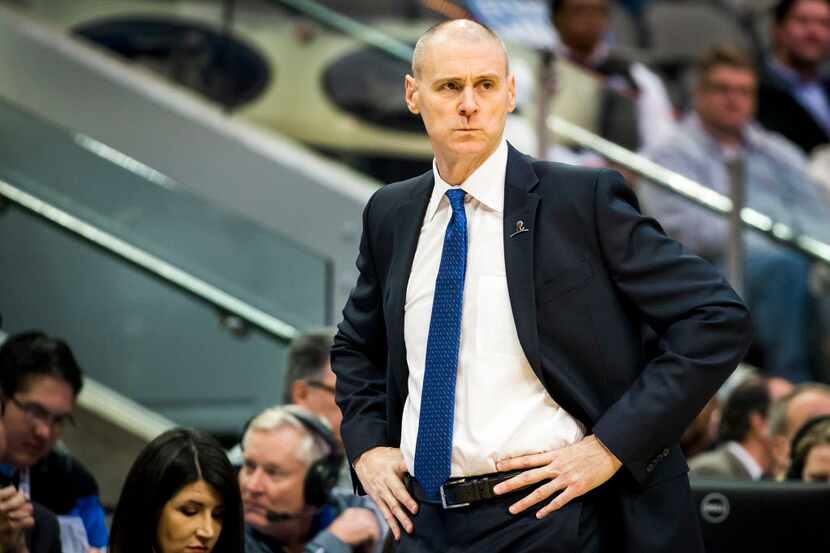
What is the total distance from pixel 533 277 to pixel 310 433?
1.52 meters

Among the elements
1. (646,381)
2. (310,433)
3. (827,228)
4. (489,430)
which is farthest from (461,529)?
(827,228)

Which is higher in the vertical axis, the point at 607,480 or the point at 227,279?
the point at 227,279

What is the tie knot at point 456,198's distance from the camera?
8.54ft

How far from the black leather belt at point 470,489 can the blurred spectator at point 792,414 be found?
2.72 metres

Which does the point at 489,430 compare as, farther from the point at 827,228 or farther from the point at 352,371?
the point at 827,228

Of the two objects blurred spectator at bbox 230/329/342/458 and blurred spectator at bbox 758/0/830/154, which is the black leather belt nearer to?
blurred spectator at bbox 230/329/342/458

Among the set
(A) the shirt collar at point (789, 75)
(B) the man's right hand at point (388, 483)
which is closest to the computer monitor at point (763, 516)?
(B) the man's right hand at point (388, 483)

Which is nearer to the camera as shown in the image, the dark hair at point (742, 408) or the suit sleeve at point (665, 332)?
the suit sleeve at point (665, 332)

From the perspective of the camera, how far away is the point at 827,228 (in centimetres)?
653

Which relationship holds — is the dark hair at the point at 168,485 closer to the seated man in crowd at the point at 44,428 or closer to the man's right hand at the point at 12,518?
the man's right hand at the point at 12,518

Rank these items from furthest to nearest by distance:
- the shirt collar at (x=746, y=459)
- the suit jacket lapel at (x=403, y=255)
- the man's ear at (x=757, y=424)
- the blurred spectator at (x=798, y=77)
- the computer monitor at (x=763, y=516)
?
1. the blurred spectator at (x=798, y=77)
2. the man's ear at (x=757, y=424)
3. the shirt collar at (x=746, y=459)
4. the computer monitor at (x=763, y=516)
5. the suit jacket lapel at (x=403, y=255)

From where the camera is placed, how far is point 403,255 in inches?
105

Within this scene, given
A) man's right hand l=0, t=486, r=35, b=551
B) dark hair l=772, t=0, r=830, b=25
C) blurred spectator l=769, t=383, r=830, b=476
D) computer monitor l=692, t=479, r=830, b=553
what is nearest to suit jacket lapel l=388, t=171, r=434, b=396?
man's right hand l=0, t=486, r=35, b=551

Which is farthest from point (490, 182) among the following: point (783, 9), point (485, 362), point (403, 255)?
point (783, 9)
